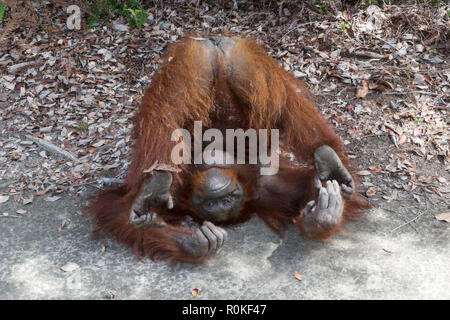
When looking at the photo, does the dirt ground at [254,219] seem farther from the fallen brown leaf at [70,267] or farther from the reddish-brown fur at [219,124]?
the reddish-brown fur at [219,124]

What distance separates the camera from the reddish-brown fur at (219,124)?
2.87m

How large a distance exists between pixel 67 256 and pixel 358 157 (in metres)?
2.10

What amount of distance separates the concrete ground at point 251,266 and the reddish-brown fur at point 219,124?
11cm

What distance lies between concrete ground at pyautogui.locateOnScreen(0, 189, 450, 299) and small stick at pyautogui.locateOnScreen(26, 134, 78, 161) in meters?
0.79

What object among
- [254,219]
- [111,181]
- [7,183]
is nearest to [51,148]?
[7,183]

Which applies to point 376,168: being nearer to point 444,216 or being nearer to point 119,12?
point 444,216

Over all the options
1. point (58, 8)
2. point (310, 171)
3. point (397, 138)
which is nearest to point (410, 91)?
point (397, 138)

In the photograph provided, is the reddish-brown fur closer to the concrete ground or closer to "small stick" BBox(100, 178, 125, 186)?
the concrete ground

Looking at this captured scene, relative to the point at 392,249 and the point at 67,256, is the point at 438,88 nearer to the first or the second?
the point at 392,249

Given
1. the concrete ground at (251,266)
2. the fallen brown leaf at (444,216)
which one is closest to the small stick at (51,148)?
the concrete ground at (251,266)

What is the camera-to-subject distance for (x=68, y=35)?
197 inches

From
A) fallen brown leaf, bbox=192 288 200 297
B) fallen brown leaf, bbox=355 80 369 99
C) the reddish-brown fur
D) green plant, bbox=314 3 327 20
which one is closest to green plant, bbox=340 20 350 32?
green plant, bbox=314 3 327 20

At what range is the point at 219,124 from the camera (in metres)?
3.16

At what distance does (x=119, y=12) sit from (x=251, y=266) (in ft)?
10.2
